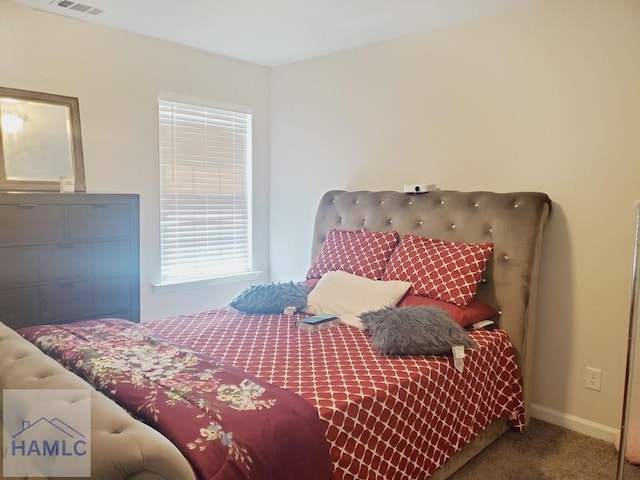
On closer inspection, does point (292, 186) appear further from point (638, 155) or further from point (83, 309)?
point (638, 155)

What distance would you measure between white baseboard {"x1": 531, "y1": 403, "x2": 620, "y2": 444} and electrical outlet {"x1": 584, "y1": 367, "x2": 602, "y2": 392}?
197 mm

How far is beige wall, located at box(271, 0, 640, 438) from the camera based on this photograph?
2531 millimetres

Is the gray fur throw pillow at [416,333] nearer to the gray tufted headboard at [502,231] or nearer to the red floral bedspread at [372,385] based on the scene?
the red floral bedspread at [372,385]

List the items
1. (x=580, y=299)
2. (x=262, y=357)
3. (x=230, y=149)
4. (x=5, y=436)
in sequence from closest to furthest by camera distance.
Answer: (x=5, y=436), (x=262, y=357), (x=580, y=299), (x=230, y=149)

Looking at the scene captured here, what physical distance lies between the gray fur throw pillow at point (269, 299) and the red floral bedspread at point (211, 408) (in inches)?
34.1

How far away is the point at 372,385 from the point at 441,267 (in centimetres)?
111

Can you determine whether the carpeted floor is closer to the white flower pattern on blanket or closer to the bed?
the bed

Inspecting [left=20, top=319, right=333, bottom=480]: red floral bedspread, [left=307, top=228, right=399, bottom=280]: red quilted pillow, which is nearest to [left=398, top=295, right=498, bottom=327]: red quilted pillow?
[left=307, top=228, right=399, bottom=280]: red quilted pillow

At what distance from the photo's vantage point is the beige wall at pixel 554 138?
99.7 inches

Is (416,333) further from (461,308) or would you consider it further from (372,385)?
(461,308)

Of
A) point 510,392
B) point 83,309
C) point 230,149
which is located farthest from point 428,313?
point 230,149

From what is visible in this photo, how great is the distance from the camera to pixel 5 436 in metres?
1.22

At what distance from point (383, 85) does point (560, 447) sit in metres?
2.52

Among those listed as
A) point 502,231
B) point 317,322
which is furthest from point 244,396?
point 502,231
